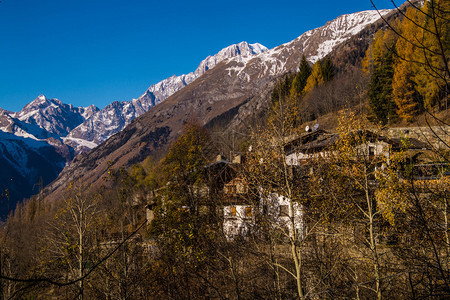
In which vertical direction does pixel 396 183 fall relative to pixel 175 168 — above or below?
below

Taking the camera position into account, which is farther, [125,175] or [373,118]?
[373,118]

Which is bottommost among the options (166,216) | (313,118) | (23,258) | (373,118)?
(23,258)

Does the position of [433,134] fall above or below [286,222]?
above

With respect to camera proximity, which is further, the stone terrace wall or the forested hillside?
the forested hillside

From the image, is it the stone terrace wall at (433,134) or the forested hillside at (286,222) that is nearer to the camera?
the stone terrace wall at (433,134)

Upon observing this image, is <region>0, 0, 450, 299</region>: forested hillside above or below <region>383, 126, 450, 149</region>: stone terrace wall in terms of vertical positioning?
below

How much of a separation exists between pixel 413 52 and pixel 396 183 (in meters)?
26.0

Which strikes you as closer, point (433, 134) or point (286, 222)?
point (286, 222)

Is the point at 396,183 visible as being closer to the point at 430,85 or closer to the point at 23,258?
the point at 430,85

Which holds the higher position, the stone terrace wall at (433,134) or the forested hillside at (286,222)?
the stone terrace wall at (433,134)

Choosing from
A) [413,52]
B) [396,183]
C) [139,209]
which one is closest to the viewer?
[396,183]

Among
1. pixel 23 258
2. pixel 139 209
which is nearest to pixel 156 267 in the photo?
pixel 23 258

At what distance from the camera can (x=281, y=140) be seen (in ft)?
23.5

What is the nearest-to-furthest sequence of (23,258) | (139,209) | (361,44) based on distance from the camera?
(23,258), (139,209), (361,44)
